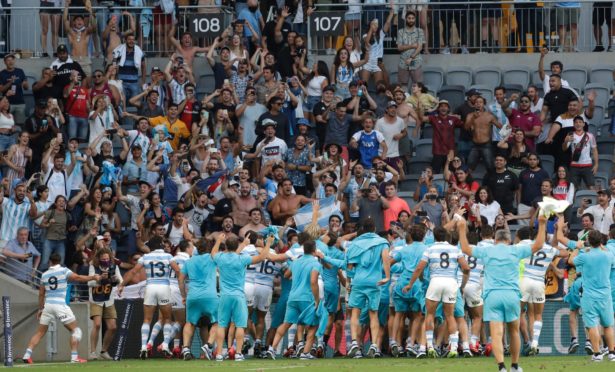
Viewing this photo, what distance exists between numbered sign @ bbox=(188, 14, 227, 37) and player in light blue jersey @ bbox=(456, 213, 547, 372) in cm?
1483

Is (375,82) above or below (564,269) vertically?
above

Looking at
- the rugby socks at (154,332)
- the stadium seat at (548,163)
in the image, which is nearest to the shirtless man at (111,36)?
the rugby socks at (154,332)

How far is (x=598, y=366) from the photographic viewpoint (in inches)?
826

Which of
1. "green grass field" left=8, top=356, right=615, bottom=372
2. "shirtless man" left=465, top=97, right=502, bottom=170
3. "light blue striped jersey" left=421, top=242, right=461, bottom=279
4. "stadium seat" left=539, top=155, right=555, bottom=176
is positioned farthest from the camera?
"stadium seat" left=539, top=155, right=555, bottom=176

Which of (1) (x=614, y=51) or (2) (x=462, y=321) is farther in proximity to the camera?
(1) (x=614, y=51)

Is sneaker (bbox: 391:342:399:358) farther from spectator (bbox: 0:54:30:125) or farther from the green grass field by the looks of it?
spectator (bbox: 0:54:30:125)

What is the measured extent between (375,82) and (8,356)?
38.1 ft

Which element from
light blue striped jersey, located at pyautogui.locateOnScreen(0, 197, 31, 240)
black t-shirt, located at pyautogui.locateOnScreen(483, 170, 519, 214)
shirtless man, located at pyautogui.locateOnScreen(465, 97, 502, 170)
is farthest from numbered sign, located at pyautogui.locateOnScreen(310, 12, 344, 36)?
light blue striped jersey, located at pyautogui.locateOnScreen(0, 197, 31, 240)

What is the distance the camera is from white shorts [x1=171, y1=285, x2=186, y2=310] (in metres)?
25.4

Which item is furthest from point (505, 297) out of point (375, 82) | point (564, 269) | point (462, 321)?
point (375, 82)

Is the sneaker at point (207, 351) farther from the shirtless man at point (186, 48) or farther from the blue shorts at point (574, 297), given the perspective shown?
the shirtless man at point (186, 48)

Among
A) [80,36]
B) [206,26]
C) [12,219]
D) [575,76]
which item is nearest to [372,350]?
[12,219]

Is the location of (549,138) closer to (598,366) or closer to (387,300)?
(387,300)

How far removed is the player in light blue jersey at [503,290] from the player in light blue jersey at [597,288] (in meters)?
3.39
